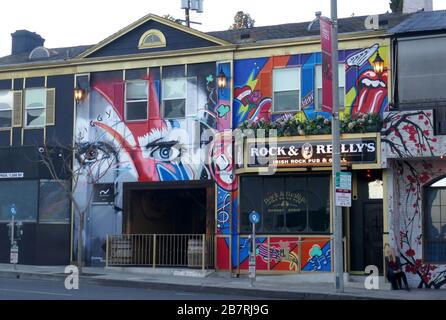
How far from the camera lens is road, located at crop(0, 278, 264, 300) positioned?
59.5 feet

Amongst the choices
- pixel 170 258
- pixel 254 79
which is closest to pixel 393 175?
pixel 254 79

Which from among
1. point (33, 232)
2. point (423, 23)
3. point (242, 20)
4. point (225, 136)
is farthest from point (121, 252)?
point (242, 20)

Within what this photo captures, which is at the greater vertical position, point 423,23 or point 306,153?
point 423,23

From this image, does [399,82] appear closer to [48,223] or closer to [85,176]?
[85,176]

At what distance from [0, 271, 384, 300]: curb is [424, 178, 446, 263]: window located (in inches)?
168

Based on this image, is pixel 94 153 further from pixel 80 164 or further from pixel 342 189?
pixel 342 189

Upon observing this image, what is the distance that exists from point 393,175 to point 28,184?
13.2m

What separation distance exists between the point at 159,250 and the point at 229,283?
402 cm

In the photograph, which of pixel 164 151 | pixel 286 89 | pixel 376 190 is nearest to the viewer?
pixel 376 190

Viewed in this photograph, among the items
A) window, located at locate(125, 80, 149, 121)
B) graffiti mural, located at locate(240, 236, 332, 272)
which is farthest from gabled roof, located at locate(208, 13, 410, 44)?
graffiti mural, located at locate(240, 236, 332, 272)

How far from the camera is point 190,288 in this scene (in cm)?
2128

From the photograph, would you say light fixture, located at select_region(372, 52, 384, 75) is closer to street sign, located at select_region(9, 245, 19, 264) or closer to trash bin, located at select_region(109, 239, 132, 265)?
trash bin, located at select_region(109, 239, 132, 265)

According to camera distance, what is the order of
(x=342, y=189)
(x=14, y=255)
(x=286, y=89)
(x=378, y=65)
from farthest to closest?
(x=14, y=255) < (x=286, y=89) < (x=378, y=65) < (x=342, y=189)

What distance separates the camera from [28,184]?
27.7 metres
